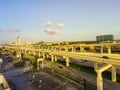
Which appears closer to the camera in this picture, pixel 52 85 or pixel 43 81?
pixel 52 85

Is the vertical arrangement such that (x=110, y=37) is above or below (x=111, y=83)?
above

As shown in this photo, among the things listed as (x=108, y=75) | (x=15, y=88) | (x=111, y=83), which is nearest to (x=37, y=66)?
(x=15, y=88)

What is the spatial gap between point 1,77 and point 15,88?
17.1ft

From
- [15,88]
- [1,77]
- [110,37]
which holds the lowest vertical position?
[15,88]

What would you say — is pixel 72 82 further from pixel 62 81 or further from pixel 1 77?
pixel 1 77

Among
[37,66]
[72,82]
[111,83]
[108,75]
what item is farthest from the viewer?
[37,66]

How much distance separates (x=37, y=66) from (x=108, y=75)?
3172cm

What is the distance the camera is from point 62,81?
43500mm

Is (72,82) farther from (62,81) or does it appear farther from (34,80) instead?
(34,80)

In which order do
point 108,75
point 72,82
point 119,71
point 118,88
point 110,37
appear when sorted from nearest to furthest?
1. point 118,88
2. point 72,82
3. point 108,75
4. point 119,71
5. point 110,37

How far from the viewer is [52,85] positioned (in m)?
41.5

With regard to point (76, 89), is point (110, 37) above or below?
above

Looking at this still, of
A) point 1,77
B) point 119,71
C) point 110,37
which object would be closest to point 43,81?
point 1,77

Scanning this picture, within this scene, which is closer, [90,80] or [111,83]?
[111,83]
